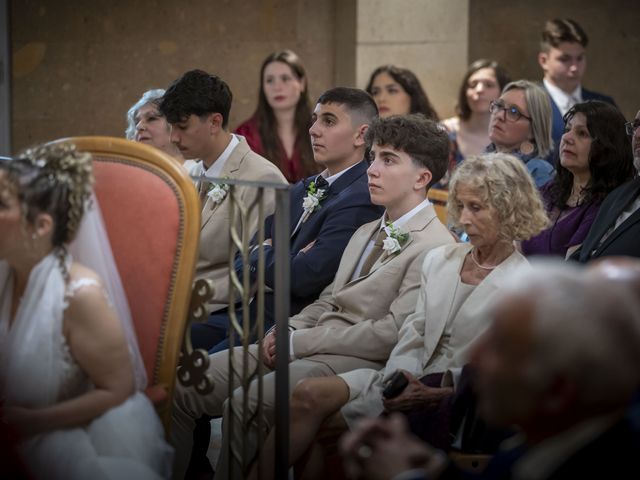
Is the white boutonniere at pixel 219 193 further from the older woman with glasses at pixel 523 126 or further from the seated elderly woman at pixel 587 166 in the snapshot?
the older woman with glasses at pixel 523 126

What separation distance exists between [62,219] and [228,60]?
5372mm

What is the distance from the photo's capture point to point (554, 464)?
6.18 feet

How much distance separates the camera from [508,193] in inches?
138

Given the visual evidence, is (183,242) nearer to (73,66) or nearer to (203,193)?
(203,193)

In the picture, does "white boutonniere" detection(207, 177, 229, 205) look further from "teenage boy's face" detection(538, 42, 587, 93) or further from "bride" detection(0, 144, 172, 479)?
"teenage boy's face" detection(538, 42, 587, 93)

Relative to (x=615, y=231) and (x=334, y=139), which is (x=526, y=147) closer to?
(x=334, y=139)

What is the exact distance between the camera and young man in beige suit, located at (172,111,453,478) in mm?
3674

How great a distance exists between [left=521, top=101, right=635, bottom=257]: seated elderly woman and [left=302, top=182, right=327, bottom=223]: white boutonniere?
2.84 ft

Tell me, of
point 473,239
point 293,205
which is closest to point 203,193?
point 293,205

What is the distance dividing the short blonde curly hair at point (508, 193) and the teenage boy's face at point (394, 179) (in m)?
0.35

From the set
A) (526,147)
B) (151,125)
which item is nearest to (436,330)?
(526,147)

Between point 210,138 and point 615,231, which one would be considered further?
point 210,138

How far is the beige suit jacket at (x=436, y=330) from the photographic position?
3404mm

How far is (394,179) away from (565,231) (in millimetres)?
804
